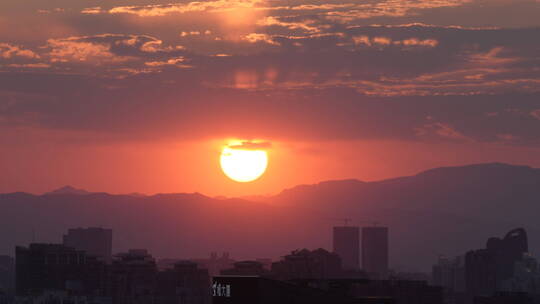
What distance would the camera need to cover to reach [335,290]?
10294 centimetres

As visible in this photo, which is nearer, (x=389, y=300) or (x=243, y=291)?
(x=243, y=291)

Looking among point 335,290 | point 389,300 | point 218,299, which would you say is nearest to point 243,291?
point 218,299

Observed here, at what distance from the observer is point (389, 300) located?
356ft

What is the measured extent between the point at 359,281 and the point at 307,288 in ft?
48.4

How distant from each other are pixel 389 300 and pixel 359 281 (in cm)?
454

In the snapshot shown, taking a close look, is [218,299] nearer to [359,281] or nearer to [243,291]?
[243,291]

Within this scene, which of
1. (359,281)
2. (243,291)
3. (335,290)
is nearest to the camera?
(243,291)

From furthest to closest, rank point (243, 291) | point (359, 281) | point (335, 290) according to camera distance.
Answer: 1. point (359, 281)
2. point (335, 290)
3. point (243, 291)

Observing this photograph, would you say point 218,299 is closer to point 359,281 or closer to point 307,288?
point 307,288

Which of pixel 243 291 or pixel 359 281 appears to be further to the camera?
pixel 359 281

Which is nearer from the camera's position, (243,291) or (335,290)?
(243,291)

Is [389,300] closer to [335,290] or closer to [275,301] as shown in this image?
[335,290]

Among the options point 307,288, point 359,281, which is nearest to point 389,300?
point 359,281

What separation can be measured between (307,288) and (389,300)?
1209 cm
